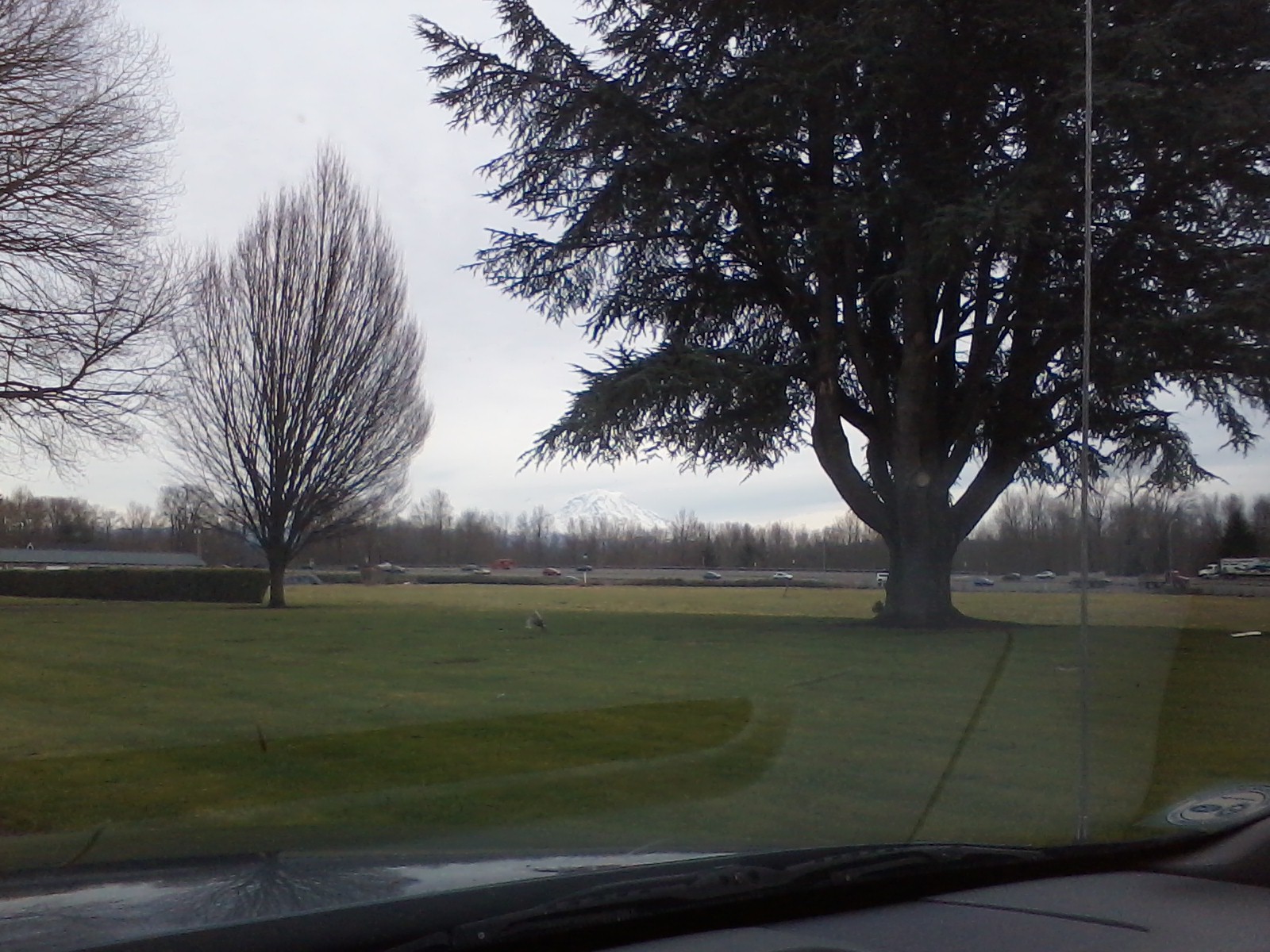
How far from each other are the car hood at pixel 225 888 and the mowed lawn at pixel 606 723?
0.90 metres

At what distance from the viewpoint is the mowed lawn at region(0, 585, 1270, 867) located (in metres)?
5.89

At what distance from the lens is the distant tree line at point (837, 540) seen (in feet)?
31.4

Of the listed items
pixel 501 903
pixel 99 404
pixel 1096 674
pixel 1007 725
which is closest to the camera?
pixel 501 903

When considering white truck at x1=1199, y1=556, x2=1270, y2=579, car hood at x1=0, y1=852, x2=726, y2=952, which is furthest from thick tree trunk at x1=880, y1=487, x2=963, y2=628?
car hood at x1=0, y1=852, x2=726, y2=952

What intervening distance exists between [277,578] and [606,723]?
10315mm

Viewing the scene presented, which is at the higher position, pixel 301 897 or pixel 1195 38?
pixel 1195 38

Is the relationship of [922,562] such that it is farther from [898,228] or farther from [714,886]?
[714,886]

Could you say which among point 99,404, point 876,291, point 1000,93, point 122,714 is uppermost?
point 1000,93

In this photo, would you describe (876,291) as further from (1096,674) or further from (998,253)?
(1096,674)

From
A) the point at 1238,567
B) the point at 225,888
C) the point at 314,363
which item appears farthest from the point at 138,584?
the point at 225,888

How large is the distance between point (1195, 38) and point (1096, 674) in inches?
271

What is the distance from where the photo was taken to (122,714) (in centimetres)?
827

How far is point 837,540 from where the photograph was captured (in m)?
13.8

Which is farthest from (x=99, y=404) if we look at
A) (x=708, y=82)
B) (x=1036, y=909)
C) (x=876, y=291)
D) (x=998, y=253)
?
(x=1036, y=909)
